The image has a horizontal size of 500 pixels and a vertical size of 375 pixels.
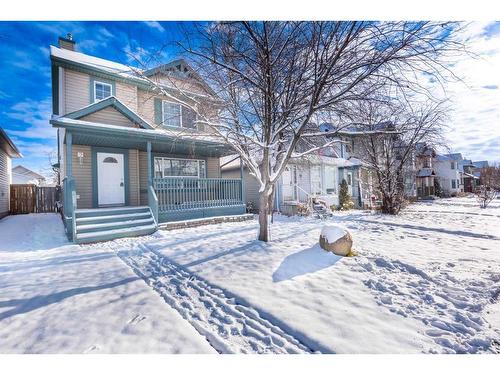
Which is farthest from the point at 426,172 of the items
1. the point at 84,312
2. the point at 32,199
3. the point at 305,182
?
the point at 32,199

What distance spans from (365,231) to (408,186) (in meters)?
7.35

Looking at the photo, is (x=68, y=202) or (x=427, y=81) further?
(x=68, y=202)

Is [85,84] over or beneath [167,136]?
over

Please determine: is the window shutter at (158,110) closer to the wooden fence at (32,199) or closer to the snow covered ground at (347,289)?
the snow covered ground at (347,289)

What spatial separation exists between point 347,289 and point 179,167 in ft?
26.5

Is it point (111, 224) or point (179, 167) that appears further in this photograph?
point (179, 167)

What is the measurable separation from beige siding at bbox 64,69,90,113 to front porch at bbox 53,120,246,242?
1.34 m

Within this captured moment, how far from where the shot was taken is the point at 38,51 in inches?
125

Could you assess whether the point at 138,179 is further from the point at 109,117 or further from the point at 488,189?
the point at 488,189

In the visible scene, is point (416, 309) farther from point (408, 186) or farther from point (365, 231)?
point (408, 186)

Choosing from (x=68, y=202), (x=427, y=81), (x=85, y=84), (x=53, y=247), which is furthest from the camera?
(x=85, y=84)

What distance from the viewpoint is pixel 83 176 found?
24.1 feet
